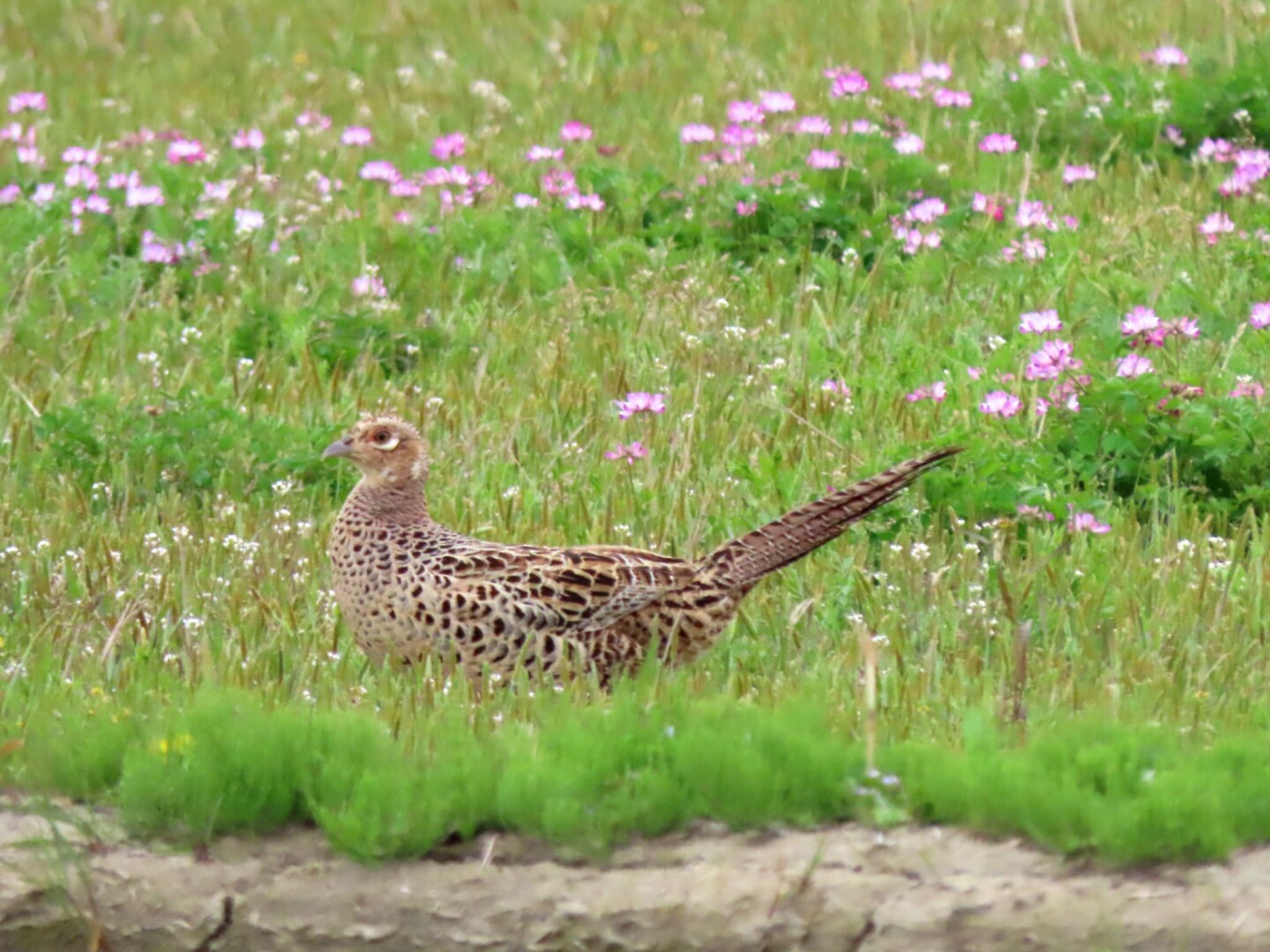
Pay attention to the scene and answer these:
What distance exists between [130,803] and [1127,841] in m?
1.99

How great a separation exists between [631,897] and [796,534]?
1.75 meters

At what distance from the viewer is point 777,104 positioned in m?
10.5

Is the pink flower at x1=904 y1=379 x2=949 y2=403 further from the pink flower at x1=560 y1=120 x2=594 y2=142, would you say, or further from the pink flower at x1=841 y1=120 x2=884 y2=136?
the pink flower at x1=560 y1=120 x2=594 y2=142

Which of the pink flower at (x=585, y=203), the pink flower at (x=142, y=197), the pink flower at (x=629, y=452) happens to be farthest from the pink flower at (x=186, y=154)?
the pink flower at (x=629, y=452)

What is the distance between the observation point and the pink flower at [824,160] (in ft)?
→ 31.2

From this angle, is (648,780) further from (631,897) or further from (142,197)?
(142,197)

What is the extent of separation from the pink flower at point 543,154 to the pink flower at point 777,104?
37cm

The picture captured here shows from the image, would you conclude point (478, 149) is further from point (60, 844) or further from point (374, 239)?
point (60, 844)

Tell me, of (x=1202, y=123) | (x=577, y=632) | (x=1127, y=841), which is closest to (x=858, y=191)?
(x=1202, y=123)

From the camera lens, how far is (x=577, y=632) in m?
5.57

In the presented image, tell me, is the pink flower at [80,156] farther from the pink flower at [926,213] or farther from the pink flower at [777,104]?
the pink flower at [926,213]

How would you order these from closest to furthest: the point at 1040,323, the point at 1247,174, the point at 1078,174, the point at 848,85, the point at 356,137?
the point at 1040,323
the point at 1247,174
the point at 1078,174
the point at 848,85
the point at 356,137

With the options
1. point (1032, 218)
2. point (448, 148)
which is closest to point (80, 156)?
point (448, 148)

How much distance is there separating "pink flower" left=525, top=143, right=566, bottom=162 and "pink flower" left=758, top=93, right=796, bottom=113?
37 cm
